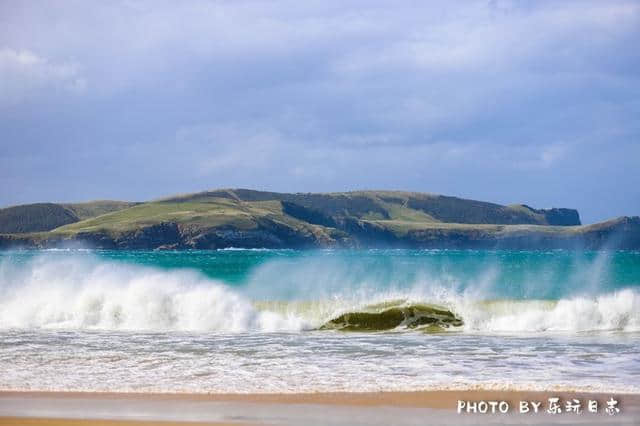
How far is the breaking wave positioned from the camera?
28.1 metres

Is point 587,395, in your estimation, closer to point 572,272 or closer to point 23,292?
point 23,292

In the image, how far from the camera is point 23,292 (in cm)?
3484

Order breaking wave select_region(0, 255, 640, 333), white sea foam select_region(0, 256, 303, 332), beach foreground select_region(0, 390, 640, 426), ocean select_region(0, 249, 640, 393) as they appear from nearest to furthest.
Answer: beach foreground select_region(0, 390, 640, 426) → ocean select_region(0, 249, 640, 393) → breaking wave select_region(0, 255, 640, 333) → white sea foam select_region(0, 256, 303, 332)

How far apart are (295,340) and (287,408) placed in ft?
34.9

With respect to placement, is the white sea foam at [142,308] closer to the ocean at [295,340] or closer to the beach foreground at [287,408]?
the ocean at [295,340]

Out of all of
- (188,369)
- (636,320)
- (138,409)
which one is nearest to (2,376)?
(188,369)

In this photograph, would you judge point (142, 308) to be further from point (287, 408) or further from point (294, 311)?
point (287, 408)

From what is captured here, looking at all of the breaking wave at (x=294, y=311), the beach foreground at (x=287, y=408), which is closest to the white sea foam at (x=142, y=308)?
the breaking wave at (x=294, y=311)

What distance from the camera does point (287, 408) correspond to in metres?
13.2

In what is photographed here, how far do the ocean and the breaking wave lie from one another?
6 centimetres

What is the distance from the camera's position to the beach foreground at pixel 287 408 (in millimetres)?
12312

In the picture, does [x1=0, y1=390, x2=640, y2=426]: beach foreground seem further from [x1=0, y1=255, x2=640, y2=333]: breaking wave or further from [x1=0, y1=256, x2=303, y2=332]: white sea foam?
[x1=0, y1=256, x2=303, y2=332]: white sea foam

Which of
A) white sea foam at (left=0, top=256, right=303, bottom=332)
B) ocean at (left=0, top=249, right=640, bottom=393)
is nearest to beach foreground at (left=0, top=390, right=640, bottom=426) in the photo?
ocean at (left=0, top=249, right=640, bottom=393)

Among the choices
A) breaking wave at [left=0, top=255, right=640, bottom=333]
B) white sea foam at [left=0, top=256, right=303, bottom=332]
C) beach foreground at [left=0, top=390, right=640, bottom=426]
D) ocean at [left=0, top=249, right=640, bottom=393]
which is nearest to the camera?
beach foreground at [left=0, top=390, right=640, bottom=426]
